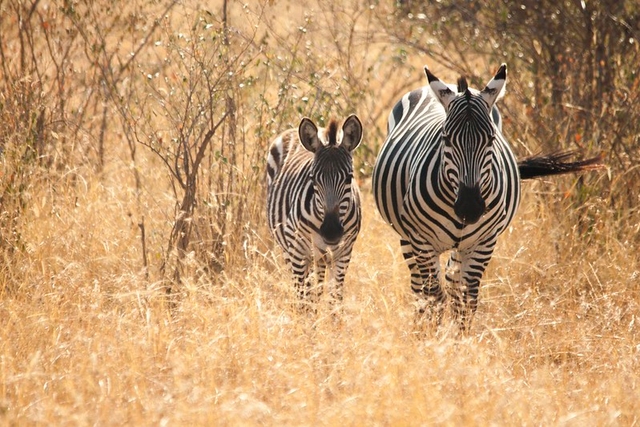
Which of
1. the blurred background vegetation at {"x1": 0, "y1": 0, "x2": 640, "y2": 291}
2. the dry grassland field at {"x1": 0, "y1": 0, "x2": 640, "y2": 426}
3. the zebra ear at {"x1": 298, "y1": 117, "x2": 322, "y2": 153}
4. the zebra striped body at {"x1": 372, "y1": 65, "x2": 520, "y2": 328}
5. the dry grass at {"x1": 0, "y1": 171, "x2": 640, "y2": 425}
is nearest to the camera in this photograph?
the dry grass at {"x1": 0, "y1": 171, "x2": 640, "y2": 425}

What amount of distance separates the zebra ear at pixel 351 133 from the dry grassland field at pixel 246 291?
3.07ft

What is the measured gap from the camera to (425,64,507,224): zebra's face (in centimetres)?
554

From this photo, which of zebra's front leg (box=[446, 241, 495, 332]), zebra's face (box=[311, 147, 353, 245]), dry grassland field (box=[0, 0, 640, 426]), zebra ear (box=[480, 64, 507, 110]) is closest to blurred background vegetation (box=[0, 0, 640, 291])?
dry grassland field (box=[0, 0, 640, 426])

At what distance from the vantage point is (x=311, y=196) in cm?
648

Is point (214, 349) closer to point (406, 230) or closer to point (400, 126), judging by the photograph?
point (406, 230)

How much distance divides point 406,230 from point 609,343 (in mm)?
1556

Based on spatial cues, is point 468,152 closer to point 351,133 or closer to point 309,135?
point 351,133

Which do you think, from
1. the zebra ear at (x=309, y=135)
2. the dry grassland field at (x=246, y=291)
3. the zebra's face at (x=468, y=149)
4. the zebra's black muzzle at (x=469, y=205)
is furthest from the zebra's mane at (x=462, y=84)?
the dry grassland field at (x=246, y=291)

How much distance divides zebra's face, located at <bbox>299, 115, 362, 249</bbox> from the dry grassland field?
46cm

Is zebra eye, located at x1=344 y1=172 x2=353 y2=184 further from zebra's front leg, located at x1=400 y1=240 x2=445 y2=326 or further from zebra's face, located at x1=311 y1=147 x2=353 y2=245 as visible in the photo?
zebra's front leg, located at x1=400 y1=240 x2=445 y2=326

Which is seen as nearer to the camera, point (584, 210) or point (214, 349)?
point (214, 349)

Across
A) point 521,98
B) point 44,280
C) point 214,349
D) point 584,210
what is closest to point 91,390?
point 214,349

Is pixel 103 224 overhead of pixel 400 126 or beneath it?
beneath

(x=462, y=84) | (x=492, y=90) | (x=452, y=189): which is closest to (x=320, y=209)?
(x=452, y=189)
